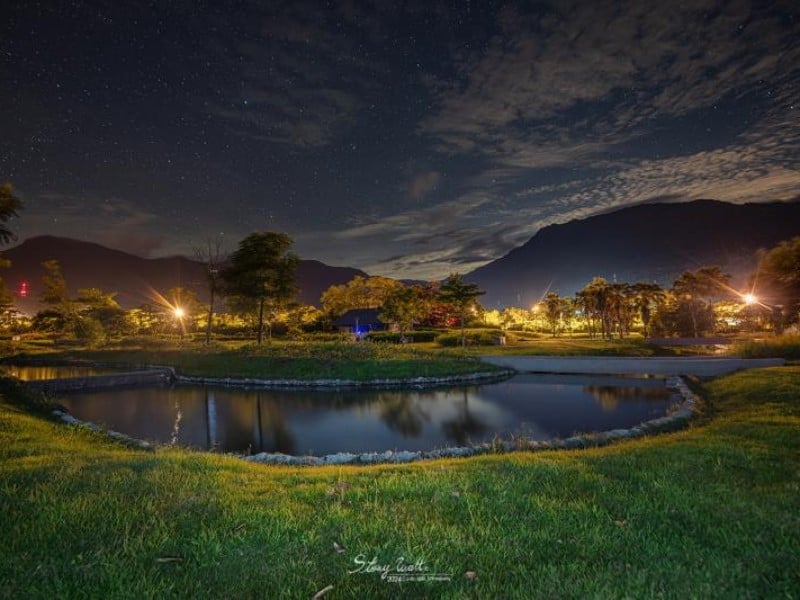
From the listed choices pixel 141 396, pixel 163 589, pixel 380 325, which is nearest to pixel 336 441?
pixel 163 589

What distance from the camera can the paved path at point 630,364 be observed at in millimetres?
29844

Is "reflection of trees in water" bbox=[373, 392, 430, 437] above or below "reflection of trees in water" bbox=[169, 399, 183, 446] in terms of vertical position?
below

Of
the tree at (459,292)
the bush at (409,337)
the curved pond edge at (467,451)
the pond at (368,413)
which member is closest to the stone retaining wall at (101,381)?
the pond at (368,413)

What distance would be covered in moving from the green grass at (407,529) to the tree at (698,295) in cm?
6890

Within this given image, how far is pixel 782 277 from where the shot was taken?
43.1m

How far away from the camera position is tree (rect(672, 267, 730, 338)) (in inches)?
2557

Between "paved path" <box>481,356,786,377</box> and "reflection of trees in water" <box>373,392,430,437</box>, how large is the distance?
13884 millimetres

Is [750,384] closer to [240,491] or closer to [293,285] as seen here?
[240,491]

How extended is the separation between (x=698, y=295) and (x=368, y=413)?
7272 cm

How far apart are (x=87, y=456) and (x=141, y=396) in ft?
82.5

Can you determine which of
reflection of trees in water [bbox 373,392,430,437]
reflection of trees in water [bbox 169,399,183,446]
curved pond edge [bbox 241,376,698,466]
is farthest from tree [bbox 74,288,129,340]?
curved pond edge [bbox 241,376,698,466]

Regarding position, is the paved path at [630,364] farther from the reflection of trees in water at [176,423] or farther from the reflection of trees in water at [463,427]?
the reflection of trees in water at [176,423]

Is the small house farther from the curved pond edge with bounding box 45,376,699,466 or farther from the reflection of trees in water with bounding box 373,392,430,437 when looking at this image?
the curved pond edge with bounding box 45,376,699,466

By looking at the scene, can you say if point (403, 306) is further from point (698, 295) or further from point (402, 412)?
point (698, 295)
